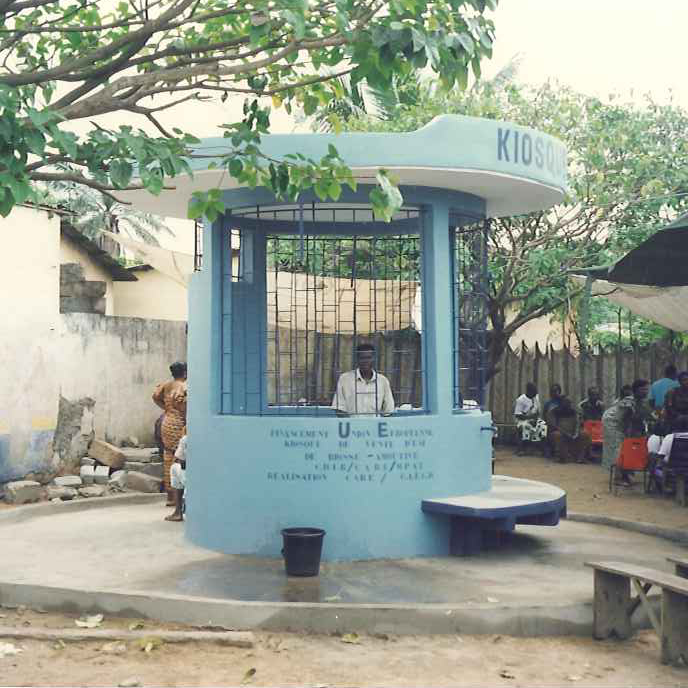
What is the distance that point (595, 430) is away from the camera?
16312 millimetres

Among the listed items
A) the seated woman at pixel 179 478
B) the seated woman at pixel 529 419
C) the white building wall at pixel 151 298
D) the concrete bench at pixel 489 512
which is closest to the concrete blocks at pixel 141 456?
the seated woman at pixel 179 478

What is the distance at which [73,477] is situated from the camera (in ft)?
41.4

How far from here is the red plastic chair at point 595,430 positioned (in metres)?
16.3

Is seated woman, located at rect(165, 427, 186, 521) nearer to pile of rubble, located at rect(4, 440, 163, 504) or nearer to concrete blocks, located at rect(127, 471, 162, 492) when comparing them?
concrete blocks, located at rect(127, 471, 162, 492)

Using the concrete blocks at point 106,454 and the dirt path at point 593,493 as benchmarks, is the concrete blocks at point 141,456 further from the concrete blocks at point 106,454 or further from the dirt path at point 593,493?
the dirt path at point 593,493

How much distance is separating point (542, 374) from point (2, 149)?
14505 millimetres

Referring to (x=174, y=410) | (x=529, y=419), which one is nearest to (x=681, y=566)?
(x=174, y=410)

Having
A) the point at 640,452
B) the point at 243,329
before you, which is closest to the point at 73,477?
the point at 243,329

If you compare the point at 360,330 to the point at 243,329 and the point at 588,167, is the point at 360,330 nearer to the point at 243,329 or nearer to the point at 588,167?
the point at 588,167

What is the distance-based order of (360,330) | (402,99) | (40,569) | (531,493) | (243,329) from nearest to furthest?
(402,99) → (40,569) → (531,493) → (243,329) → (360,330)

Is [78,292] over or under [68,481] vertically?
over

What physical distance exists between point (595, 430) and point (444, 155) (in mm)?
9522

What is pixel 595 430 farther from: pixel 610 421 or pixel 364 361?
pixel 364 361

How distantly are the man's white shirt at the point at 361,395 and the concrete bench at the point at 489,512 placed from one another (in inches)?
41.9
